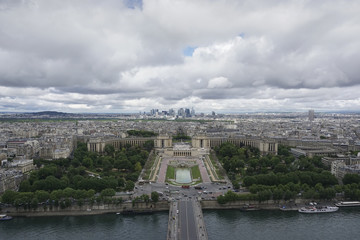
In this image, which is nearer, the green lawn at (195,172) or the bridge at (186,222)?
the bridge at (186,222)

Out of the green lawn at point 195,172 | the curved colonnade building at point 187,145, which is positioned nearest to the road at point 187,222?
the green lawn at point 195,172

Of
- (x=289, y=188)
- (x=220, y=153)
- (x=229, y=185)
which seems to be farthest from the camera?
(x=220, y=153)

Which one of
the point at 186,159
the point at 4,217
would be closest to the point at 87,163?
the point at 4,217

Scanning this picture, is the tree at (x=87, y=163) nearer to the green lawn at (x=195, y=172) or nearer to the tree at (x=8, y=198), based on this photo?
the tree at (x=8, y=198)

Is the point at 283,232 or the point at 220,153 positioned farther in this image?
the point at 220,153

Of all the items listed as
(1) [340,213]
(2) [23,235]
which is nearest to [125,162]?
(2) [23,235]

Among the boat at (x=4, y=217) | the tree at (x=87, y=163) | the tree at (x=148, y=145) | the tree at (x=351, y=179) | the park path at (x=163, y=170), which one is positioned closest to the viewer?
the boat at (x=4, y=217)

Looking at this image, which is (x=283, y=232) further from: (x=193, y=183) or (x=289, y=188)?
(x=193, y=183)

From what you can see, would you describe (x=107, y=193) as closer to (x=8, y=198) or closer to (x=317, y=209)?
(x=8, y=198)
